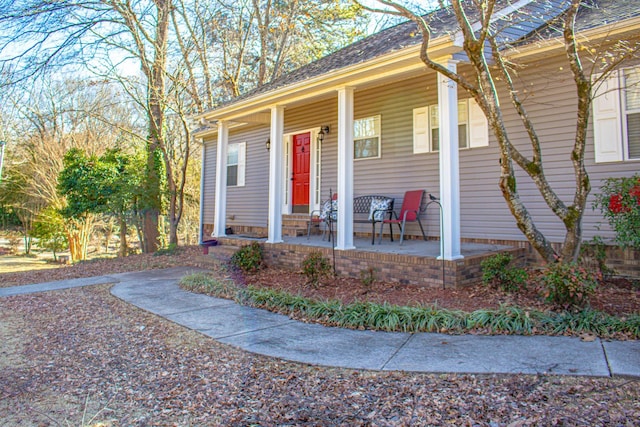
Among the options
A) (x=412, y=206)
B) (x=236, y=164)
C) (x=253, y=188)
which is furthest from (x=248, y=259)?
(x=236, y=164)

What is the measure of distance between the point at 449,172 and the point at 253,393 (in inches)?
153

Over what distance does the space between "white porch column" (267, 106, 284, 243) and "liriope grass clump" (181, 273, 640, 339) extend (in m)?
2.87

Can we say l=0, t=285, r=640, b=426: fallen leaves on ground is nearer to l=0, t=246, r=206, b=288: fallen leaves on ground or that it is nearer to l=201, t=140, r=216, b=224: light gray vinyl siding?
l=0, t=246, r=206, b=288: fallen leaves on ground

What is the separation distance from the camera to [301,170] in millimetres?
10391

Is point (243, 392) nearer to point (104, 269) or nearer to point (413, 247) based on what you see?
point (413, 247)

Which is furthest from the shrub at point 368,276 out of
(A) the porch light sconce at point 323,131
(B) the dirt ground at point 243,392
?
(A) the porch light sconce at point 323,131

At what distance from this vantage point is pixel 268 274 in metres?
7.27

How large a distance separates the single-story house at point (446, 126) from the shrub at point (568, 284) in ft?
4.31

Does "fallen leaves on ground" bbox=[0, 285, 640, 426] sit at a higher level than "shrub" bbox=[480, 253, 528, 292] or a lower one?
lower

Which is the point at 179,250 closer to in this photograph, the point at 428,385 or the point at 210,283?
the point at 210,283

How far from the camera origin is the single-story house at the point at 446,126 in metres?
5.76

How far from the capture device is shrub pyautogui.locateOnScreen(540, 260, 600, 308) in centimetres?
411

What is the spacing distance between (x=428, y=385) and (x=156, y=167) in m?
11.9

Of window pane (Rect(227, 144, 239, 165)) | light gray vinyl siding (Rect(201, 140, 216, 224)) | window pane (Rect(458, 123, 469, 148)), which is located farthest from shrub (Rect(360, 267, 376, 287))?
light gray vinyl siding (Rect(201, 140, 216, 224))
